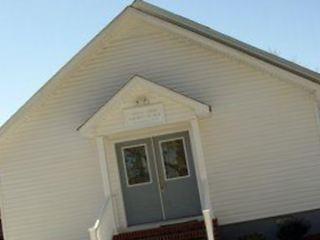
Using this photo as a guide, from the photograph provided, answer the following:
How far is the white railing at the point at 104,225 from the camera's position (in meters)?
14.3

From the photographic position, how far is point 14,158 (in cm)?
1730

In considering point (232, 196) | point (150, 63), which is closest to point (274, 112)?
point (232, 196)

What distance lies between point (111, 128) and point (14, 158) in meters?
2.98

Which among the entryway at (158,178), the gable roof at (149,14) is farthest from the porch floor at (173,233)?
the gable roof at (149,14)

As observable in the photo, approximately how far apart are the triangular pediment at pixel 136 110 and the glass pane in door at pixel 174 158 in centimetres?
101

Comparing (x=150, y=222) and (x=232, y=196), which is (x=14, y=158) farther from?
(x=232, y=196)

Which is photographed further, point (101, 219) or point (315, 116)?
point (315, 116)

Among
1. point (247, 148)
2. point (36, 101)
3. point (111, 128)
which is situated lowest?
point (247, 148)

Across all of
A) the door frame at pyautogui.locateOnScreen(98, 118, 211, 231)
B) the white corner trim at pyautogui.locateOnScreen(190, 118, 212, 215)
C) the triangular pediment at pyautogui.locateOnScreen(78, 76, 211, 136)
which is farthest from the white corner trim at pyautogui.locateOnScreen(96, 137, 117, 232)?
the white corner trim at pyautogui.locateOnScreen(190, 118, 212, 215)

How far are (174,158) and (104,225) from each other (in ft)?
9.19

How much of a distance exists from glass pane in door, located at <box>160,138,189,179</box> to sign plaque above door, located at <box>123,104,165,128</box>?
973 mm

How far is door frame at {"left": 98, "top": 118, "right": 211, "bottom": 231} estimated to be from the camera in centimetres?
1612

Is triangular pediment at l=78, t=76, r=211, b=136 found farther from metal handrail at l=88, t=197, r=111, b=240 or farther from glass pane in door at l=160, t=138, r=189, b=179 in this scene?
metal handrail at l=88, t=197, r=111, b=240

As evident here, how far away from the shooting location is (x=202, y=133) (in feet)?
54.7
